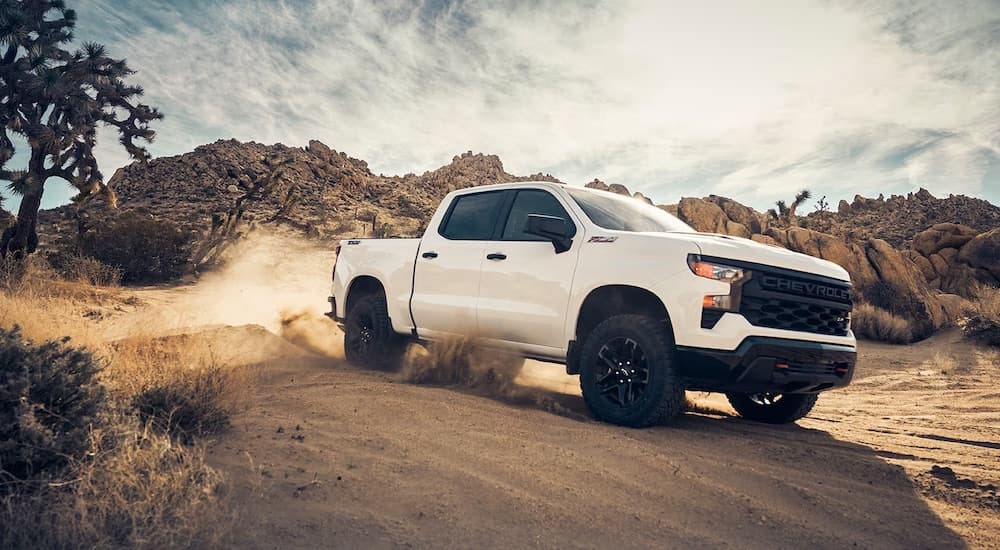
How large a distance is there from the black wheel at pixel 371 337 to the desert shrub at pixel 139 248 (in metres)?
12.5

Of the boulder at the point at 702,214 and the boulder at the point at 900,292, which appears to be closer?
the boulder at the point at 900,292

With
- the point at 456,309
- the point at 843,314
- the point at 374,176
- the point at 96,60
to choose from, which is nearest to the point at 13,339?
the point at 456,309

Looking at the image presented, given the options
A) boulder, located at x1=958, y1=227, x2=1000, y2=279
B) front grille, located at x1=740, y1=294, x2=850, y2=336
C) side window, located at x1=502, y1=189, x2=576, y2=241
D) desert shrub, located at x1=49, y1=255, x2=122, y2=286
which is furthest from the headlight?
boulder, located at x1=958, y1=227, x2=1000, y2=279

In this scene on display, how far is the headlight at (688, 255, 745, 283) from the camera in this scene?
4750mm

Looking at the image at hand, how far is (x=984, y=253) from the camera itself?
25094 millimetres

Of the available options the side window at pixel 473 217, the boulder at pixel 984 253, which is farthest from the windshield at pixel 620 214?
the boulder at pixel 984 253

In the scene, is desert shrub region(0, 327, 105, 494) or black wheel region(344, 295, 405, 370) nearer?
desert shrub region(0, 327, 105, 494)

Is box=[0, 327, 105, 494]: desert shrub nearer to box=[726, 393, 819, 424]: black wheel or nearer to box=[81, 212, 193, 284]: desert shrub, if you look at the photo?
box=[726, 393, 819, 424]: black wheel

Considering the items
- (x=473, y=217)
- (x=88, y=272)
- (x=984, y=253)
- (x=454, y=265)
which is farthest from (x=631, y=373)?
(x=984, y=253)

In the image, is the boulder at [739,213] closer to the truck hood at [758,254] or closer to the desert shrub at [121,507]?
the truck hood at [758,254]

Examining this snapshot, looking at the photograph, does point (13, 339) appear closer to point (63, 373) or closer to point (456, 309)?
point (63, 373)

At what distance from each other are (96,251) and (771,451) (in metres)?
18.7

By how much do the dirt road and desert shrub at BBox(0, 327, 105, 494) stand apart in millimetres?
783

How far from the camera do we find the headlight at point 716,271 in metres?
4.75
